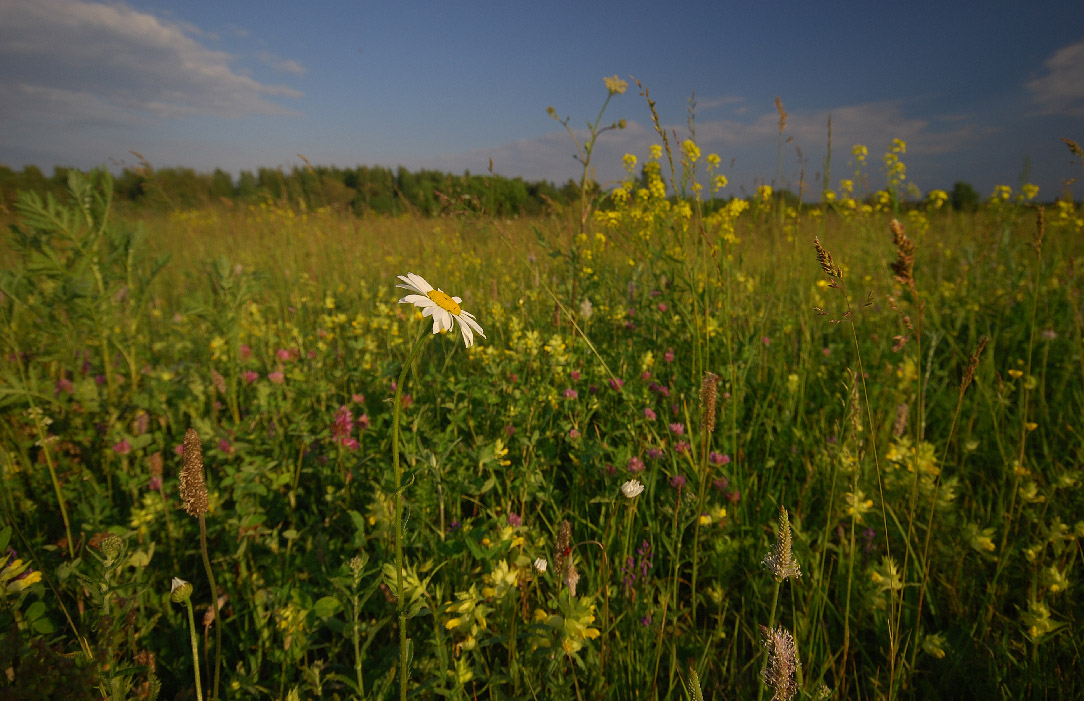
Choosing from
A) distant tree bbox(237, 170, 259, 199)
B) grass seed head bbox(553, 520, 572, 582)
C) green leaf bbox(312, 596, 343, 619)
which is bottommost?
green leaf bbox(312, 596, 343, 619)

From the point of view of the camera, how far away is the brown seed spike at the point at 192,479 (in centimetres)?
85

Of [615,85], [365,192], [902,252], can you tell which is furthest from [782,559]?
[365,192]

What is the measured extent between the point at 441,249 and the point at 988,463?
4521mm

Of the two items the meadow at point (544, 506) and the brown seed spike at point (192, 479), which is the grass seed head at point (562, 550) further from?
the brown seed spike at point (192, 479)

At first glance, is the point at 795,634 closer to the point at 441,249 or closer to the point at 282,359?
the point at 282,359

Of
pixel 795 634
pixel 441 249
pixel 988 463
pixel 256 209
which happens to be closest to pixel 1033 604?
pixel 795 634

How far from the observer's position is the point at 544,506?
1.65 meters

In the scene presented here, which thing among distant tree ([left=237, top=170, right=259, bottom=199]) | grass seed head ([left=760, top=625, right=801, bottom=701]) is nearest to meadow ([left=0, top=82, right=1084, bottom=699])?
grass seed head ([left=760, top=625, right=801, bottom=701])

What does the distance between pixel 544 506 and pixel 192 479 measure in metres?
1.04

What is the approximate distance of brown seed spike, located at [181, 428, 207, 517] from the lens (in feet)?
2.80

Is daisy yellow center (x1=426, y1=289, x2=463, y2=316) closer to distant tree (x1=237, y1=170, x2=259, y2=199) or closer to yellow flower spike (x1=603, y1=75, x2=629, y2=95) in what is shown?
yellow flower spike (x1=603, y1=75, x2=629, y2=95)

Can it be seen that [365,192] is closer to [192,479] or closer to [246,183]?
[192,479]

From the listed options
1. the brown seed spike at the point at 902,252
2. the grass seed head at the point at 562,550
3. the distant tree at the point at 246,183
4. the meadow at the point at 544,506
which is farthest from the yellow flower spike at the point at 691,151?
the distant tree at the point at 246,183

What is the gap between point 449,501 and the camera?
1.48m
